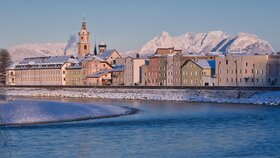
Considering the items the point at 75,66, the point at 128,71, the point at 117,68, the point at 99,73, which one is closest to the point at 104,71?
the point at 99,73

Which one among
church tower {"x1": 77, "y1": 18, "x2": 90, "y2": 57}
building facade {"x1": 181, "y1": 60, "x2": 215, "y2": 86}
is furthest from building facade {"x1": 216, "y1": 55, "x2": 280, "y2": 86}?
church tower {"x1": 77, "y1": 18, "x2": 90, "y2": 57}

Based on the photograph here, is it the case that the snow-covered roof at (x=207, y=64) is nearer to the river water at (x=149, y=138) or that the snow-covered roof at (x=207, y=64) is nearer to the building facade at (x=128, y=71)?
the building facade at (x=128, y=71)

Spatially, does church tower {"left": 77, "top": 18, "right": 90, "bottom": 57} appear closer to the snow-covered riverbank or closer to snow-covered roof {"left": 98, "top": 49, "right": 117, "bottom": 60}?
snow-covered roof {"left": 98, "top": 49, "right": 117, "bottom": 60}

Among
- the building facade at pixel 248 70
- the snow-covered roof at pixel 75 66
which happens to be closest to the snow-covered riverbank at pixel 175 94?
the building facade at pixel 248 70

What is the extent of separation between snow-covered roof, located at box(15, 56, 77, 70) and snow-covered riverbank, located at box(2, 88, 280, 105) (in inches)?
1494

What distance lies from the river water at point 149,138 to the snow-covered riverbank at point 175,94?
84.5 ft

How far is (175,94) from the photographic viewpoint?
297 feet

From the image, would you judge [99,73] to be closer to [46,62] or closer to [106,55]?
[106,55]

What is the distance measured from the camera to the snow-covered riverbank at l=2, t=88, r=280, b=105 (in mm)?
73375

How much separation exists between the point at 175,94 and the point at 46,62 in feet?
271

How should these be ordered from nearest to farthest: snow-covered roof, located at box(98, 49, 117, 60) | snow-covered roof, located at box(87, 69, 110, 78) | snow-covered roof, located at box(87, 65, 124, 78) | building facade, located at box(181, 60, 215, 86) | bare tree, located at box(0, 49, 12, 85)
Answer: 1. building facade, located at box(181, 60, 215, 86)
2. snow-covered roof, located at box(87, 65, 124, 78)
3. snow-covered roof, located at box(87, 69, 110, 78)
4. snow-covered roof, located at box(98, 49, 117, 60)
5. bare tree, located at box(0, 49, 12, 85)

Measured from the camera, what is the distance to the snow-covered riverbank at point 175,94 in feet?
241

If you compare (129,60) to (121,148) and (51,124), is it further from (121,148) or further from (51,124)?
(121,148)

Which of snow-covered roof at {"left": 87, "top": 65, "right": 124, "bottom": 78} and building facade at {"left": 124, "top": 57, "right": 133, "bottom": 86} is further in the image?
snow-covered roof at {"left": 87, "top": 65, "right": 124, "bottom": 78}
